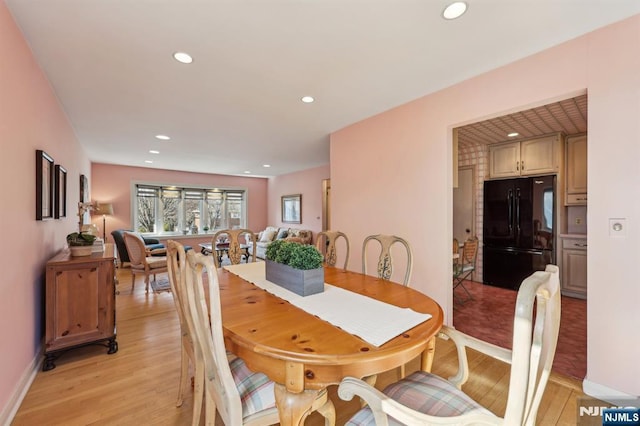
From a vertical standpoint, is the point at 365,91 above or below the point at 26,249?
above

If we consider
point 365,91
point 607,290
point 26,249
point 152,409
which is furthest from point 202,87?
point 607,290

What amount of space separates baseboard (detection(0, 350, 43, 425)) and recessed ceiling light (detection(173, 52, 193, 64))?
247cm

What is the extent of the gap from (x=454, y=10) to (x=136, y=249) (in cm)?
483

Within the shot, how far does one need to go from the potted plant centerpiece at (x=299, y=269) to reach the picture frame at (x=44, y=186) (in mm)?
1956

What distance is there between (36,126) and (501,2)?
11.1ft

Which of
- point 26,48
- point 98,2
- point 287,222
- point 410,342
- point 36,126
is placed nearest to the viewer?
point 410,342

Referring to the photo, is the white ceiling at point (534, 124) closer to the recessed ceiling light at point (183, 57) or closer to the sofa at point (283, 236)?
the recessed ceiling light at point (183, 57)

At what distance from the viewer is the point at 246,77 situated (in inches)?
94.0

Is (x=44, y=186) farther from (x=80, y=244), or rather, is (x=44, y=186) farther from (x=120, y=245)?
(x=120, y=245)

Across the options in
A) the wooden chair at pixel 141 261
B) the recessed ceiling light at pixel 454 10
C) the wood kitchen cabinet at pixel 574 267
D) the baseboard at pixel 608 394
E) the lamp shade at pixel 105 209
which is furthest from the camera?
the lamp shade at pixel 105 209

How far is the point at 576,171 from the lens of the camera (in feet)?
12.5

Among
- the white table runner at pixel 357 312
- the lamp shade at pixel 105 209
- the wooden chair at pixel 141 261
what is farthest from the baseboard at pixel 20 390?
the lamp shade at pixel 105 209

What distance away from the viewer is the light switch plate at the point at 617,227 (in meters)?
1.71

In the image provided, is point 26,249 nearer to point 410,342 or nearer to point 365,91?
point 410,342
